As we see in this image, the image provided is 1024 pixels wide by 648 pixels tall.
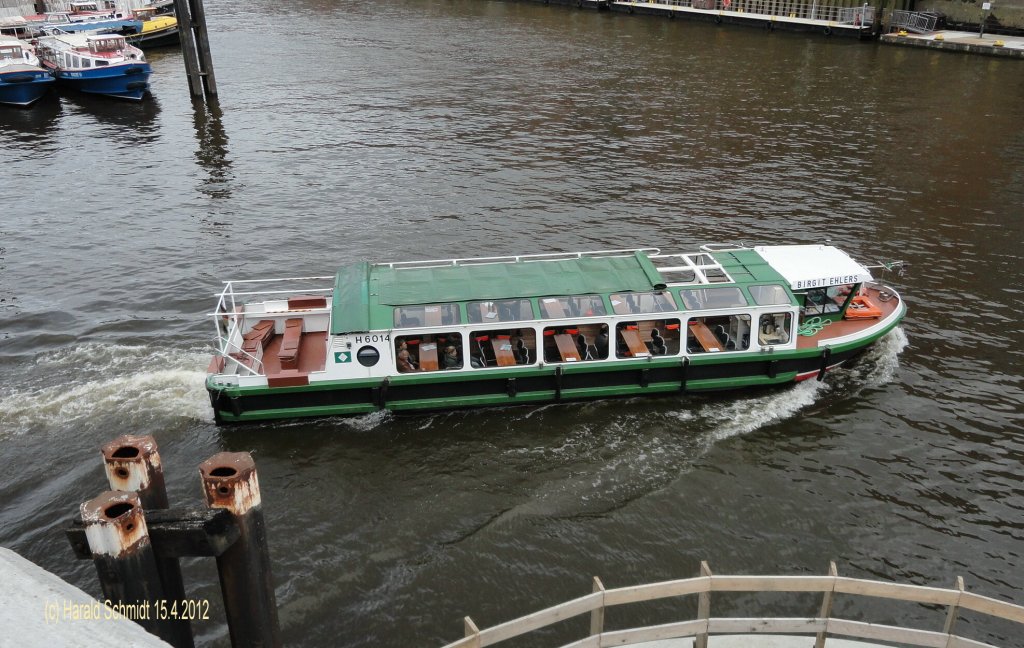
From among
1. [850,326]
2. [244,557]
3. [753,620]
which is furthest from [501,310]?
[244,557]

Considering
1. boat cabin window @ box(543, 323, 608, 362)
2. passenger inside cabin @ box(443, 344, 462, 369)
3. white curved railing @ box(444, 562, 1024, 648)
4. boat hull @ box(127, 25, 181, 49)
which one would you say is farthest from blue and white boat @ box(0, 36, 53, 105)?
white curved railing @ box(444, 562, 1024, 648)

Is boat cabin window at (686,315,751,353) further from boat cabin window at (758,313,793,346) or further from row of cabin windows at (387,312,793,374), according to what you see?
boat cabin window at (758,313,793,346)

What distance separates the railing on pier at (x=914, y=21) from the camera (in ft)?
226

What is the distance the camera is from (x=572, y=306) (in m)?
20.6

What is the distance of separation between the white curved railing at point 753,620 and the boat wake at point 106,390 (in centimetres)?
1303

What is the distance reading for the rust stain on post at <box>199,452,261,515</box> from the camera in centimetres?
921

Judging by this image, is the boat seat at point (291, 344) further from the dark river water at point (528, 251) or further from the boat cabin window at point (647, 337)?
the boat cabin window at point (647, 337)

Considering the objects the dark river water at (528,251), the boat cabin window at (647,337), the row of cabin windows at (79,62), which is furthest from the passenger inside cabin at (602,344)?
the row of cabin windows at (79,62)

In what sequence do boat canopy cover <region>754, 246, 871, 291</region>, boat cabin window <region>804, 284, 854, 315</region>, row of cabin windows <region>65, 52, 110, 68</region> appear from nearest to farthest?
boat canopy cover <region>754, 246, 871, 291</region> < boat cabin window <region>804, 284, 854, 315</region> < row of cabin windows <region>65, 52, 110, 68</region>

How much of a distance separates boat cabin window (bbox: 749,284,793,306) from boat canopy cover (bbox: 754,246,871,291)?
521 millimetres

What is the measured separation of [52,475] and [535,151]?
96.4ft

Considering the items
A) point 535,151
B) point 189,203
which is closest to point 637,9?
point 535,151

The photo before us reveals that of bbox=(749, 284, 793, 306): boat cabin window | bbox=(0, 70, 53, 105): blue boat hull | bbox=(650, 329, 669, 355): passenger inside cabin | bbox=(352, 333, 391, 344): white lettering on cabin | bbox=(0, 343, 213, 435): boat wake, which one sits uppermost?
bbox=(0, 70, 53, 105): blue boat hull

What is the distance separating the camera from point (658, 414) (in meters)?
20.7
